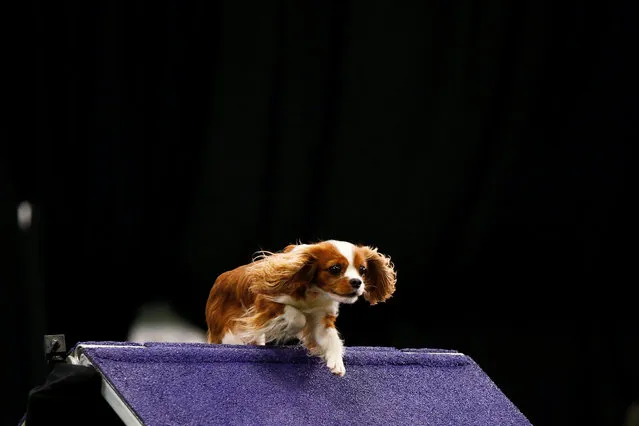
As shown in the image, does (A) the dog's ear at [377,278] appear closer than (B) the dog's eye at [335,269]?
No

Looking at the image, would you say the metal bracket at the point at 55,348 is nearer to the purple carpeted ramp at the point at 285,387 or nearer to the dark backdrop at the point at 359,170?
the purple carpeted ramp at the point at 285,387

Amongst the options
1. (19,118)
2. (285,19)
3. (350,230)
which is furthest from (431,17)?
(19,118)

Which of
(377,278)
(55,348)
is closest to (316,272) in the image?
(377,278)

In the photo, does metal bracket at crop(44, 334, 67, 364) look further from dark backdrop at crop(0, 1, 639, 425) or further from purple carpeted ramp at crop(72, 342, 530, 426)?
dark backdrop at crop(0, 1, 639, 425)

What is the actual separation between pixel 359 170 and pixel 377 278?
0.68m

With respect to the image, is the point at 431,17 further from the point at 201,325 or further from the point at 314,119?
the point at 201,325

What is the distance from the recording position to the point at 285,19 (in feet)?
6.79

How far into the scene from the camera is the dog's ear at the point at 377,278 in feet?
5.03

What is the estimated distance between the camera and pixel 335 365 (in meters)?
1.42

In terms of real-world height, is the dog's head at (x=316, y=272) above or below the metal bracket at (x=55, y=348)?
above

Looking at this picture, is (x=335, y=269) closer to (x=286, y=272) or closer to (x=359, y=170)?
(x=286, y=272)

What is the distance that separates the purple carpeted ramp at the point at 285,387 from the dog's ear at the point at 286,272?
4.2 inches

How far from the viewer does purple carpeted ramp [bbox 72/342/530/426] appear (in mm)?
1202

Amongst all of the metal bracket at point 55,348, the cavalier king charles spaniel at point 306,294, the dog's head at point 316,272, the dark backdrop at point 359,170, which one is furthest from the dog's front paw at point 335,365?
the dark backdrop at point 359,170
